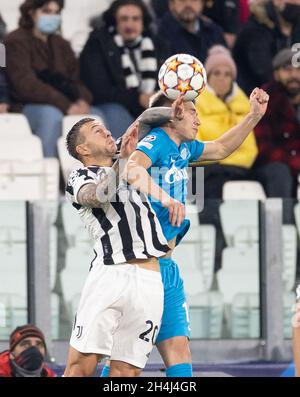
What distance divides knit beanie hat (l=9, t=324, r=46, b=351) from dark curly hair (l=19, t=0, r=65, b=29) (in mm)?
2700

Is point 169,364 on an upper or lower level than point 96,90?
lower

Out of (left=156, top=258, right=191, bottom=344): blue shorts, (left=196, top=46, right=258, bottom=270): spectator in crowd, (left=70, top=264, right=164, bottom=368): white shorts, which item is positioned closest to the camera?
(left=70, top=264, right=164, bottom=368): white shorts

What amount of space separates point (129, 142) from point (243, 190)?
4840 mm

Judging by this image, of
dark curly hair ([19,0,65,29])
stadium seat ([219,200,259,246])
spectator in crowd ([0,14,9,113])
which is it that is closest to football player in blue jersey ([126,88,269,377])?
stadium seat ([219,200,259,246])

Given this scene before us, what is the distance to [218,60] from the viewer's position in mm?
11672

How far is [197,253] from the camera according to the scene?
1120cm

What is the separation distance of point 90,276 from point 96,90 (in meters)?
4.68

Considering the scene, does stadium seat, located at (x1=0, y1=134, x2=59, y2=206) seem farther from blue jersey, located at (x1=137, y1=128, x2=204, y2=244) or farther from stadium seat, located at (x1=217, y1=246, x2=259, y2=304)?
blue jersey, located at (x1=137, y1=128, x2=204, y2=244)

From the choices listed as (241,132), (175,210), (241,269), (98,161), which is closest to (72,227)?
(241,269)

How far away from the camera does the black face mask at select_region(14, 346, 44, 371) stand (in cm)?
978

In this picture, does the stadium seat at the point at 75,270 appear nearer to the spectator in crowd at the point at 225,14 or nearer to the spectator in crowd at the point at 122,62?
the spectator in crowd at the point at 122,62

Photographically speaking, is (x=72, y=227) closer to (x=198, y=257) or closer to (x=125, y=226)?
(x=198, y=257)
